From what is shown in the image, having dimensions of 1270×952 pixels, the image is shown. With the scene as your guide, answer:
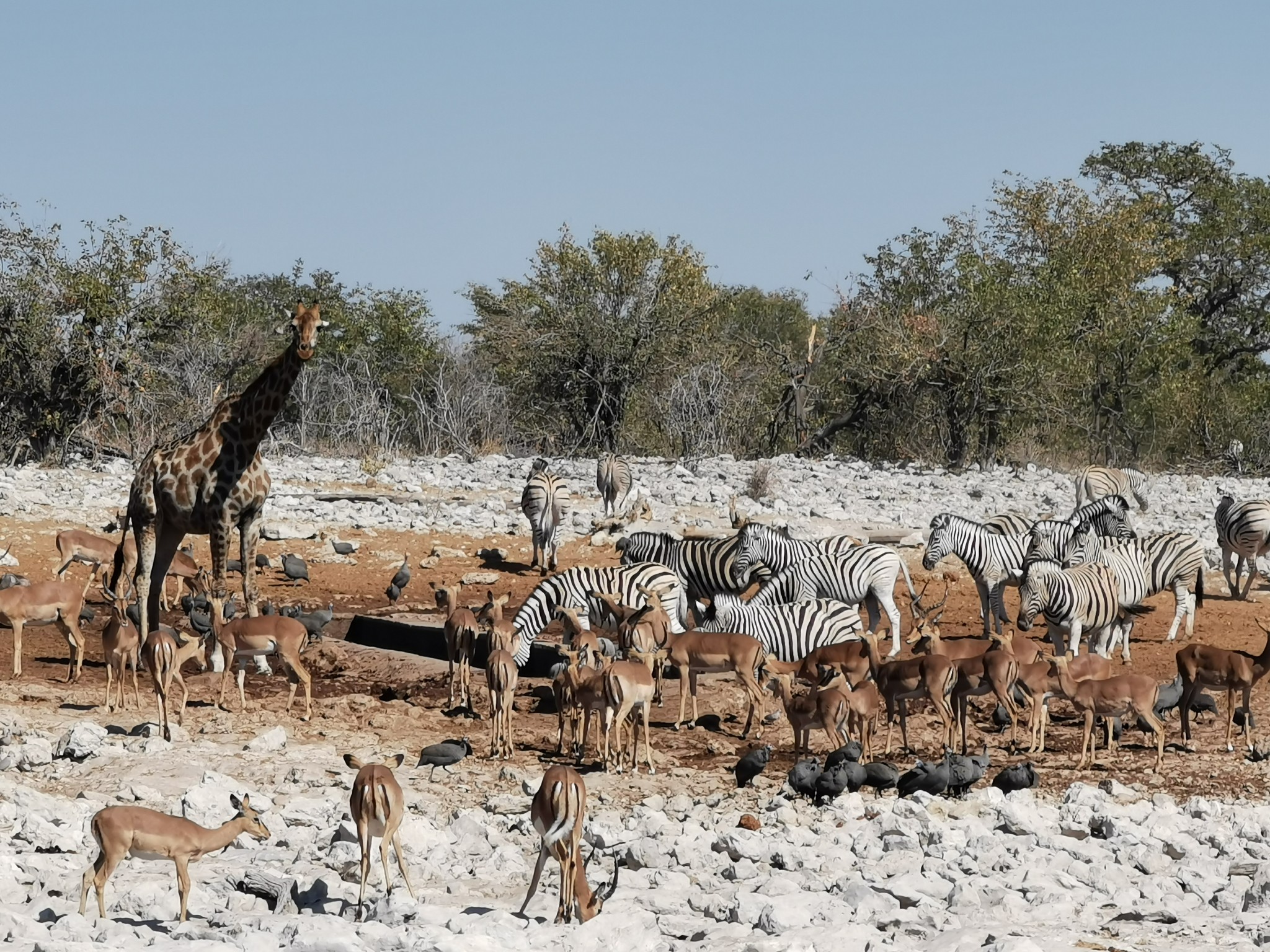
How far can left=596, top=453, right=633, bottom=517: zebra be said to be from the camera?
24.0 m

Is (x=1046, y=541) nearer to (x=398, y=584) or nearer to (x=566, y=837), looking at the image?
(x=398, y=584)

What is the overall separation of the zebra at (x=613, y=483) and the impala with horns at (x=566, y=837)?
52.4ft

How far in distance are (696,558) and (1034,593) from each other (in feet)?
12.7

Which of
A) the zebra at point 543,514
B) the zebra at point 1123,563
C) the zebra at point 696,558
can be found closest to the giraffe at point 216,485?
the zebra at point 696,558

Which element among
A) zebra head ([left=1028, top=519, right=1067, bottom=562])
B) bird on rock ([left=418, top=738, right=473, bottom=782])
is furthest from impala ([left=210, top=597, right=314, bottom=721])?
zebra head ([left=1028, top=519, right=1067, bottom=562])

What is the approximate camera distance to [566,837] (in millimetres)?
7906

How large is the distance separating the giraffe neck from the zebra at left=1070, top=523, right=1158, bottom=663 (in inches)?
309

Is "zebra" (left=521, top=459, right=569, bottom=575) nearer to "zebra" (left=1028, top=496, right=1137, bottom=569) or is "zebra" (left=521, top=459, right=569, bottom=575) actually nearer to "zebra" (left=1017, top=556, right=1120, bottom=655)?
"zebra" (left=1028, top=496, right=1137, bottom=569)

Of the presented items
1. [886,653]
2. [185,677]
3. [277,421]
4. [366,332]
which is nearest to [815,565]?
[886,653]

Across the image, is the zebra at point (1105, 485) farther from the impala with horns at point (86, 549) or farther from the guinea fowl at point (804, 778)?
the guinea fowl at point (804, 778)

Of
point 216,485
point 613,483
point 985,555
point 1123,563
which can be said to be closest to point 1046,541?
point 985,555

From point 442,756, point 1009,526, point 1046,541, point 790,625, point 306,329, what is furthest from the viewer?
point 1009,526

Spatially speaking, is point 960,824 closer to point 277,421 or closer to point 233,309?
point 277,421

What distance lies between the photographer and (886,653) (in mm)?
15656
